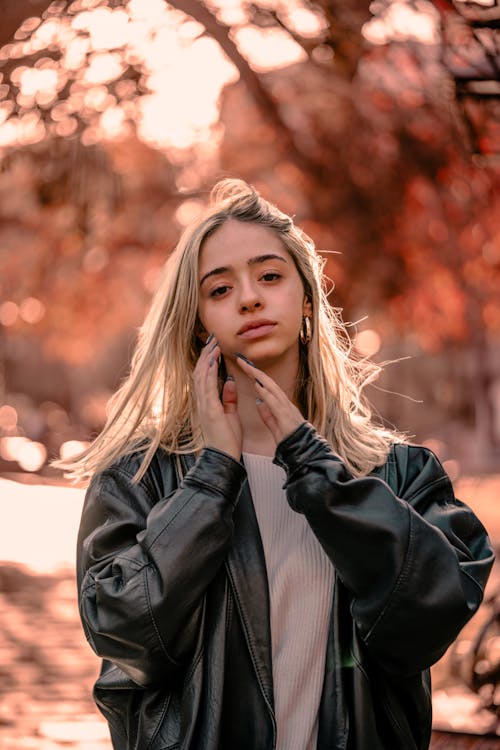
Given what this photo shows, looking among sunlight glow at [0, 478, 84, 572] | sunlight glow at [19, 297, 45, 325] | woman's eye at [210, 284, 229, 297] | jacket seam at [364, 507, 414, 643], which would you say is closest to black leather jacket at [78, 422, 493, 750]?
jacket seam at [364, 507, 414, 643]

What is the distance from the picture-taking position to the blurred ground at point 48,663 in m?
5.58

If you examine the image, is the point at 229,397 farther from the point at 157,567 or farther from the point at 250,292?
the point at 157,567

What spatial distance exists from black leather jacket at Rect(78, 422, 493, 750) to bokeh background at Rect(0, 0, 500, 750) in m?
2.96

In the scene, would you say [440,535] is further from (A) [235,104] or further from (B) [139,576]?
(A) [235,104]

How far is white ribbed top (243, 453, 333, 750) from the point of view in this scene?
214 centimetres

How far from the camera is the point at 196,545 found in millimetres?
2043

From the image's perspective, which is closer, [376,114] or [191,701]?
[191,701]

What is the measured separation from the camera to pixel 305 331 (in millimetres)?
2631

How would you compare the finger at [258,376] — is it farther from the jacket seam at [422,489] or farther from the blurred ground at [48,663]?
the blurred ground at [48,663]

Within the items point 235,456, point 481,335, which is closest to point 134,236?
point 481,335

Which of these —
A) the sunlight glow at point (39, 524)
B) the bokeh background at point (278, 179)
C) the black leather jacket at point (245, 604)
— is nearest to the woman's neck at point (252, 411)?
the black leather jacket at point (245, 604)

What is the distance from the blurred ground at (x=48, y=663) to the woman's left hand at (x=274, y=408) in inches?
132

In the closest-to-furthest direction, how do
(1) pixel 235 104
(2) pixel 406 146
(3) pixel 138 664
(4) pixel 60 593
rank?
(3) pixel 138 664, (2) pixel 406 146, (1) pixel 235 104, (4) pixel 60 593

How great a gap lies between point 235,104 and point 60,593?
5.02 metres
